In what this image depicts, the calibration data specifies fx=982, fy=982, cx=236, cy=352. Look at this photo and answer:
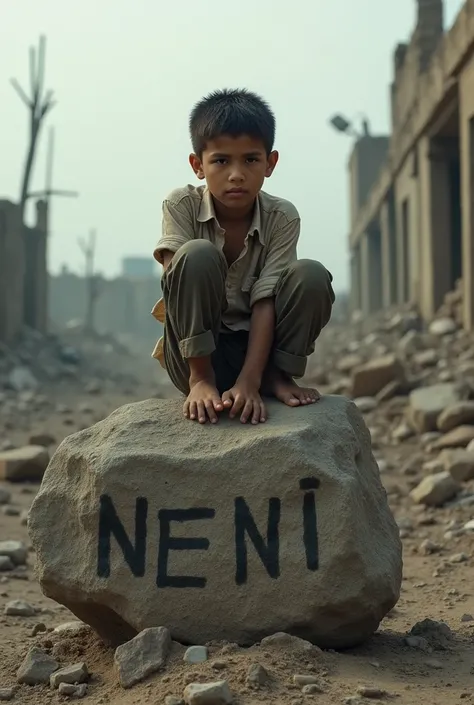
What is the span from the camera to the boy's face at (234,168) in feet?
9.46

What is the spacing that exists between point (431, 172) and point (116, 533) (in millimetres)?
10420

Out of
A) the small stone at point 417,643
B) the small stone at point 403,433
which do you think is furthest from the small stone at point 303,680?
the small stone at point 403,433

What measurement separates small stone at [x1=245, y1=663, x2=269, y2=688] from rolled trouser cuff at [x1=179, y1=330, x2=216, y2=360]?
2.94 ft

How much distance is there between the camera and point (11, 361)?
13.7 meters

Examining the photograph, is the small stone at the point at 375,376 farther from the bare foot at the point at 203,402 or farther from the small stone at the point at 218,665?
the small stone at the point at 218,665

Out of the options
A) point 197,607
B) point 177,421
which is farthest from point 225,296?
point 197,607

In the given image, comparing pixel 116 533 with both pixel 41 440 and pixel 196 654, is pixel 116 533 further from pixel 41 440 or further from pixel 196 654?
pixel 41 440

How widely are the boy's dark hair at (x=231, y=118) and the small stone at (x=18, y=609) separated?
1.76 m

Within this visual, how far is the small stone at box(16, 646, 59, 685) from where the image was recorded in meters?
2.60

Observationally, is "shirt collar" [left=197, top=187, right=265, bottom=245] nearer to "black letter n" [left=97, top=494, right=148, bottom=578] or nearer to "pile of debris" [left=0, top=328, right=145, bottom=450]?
"black letter n" [left=97, top=494, right=148, bottom=578]

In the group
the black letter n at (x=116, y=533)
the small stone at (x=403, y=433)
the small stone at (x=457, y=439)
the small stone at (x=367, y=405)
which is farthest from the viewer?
the small stone at (x=367, y=405)

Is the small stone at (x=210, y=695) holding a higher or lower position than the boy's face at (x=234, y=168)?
lower

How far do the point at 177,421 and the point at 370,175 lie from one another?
22683mm

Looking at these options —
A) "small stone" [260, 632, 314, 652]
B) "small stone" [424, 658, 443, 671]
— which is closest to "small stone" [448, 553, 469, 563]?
"small stone" [424, 658, 443, 671]
